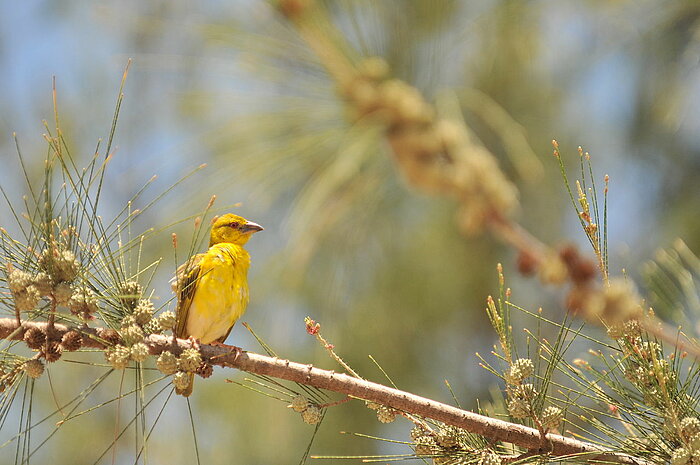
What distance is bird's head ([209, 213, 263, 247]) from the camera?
3248 millimetres

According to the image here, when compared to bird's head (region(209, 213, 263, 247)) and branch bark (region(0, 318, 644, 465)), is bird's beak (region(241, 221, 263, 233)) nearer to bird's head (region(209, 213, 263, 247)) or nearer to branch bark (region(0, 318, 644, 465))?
bird's head (region(209, 213, 263, 247))

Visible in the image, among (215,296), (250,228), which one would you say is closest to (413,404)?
(215,296)

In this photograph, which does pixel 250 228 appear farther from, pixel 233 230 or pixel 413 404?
pixel 413 404

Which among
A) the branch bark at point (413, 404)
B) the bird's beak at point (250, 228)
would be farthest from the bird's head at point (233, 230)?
the branch bark at point (413, 404)

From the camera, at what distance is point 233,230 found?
326 centimetres

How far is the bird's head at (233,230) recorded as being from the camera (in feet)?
10.7

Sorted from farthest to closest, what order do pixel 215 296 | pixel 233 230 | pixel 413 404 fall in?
pixel 233 230, pixel 215 296, pixel 413 404

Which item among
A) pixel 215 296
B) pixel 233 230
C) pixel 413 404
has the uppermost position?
pixel 233 230

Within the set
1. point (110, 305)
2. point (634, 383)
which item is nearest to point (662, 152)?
point (634, 383)

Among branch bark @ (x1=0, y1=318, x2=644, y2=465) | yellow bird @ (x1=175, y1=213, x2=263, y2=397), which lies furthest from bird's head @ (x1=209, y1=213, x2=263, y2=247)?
branch bark @ (x1=0, y1=318, x2=644, y2=465)

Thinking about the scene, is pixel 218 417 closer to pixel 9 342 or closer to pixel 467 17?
pixel 467 17

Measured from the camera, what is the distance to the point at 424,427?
1726 mm

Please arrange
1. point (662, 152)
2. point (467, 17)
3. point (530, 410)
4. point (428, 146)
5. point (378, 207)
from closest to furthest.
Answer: point (530, 410)
point (428, 146)
point (467, 17)
point (378, 207)
point (662, 152)

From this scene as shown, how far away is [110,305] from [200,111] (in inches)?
76.7
